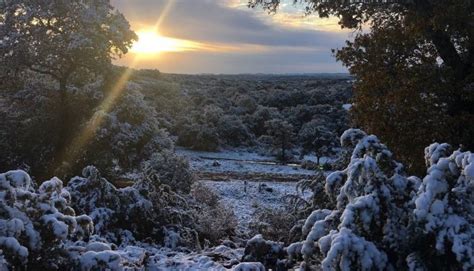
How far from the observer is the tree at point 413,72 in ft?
31.1

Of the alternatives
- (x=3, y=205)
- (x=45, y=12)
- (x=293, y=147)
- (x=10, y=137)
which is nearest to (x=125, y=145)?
(x=10, y=137)

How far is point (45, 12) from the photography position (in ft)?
52.4

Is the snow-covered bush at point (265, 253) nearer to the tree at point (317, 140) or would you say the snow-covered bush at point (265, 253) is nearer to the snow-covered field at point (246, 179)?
the snow-covered field at point (246, 179)

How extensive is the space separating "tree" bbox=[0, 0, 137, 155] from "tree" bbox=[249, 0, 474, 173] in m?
7.74

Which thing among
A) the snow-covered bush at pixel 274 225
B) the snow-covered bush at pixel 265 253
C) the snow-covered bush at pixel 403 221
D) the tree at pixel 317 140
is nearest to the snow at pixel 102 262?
the snow-covered bush at pixel 265 253

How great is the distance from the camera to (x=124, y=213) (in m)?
9.91

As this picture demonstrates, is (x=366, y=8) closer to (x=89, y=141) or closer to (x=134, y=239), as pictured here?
(x=134, y=239)

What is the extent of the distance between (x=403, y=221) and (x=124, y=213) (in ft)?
20.2

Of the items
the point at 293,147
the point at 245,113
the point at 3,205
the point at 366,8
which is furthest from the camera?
the point at 245,113

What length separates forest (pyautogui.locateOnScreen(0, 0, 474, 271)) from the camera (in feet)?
16.1

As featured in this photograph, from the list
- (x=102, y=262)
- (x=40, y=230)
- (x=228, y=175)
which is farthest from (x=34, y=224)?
(x=228, y=175)

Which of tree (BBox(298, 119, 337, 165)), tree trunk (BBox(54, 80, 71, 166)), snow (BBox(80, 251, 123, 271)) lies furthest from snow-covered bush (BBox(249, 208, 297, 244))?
tree (BBox(298, 119, 337, 165))

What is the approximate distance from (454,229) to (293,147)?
3406 centimetres

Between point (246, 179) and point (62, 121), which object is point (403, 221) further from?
point (246, 179)
